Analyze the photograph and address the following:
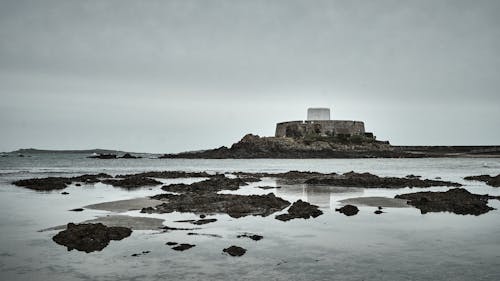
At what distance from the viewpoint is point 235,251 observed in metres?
9.96

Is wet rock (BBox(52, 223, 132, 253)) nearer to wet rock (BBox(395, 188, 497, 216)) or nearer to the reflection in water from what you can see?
the reflection in water

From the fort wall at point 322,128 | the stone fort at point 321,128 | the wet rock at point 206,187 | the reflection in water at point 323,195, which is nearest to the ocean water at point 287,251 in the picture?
the reflection in water at point 323,195

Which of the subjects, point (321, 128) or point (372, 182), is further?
point (321, 128)

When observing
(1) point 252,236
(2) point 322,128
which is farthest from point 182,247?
(2) point 322,128

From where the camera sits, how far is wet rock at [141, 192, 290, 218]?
658 inches

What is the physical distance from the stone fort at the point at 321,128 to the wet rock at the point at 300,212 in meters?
98.7

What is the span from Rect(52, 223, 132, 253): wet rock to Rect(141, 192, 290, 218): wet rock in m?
4.68

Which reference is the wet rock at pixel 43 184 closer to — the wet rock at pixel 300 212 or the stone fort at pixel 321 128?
the wet rock at pixel 300 212

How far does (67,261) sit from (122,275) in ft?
6.02

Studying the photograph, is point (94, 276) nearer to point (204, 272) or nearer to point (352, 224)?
point (204, 272)

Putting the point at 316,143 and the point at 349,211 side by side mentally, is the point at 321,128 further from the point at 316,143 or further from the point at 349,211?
the point at 349,211

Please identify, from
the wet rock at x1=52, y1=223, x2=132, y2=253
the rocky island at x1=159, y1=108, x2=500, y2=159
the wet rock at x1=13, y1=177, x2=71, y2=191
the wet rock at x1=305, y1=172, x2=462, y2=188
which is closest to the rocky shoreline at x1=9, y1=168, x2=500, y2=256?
the wet rock at x1=52, y1=223, x2=132, y2=253

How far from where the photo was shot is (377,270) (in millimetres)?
8578

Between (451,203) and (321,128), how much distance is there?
98.9 metres
